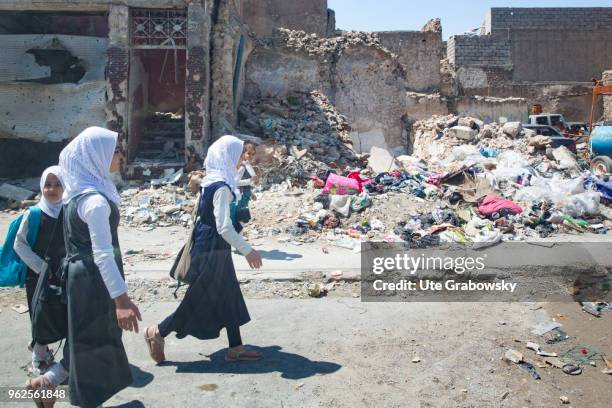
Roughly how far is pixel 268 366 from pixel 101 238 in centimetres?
160

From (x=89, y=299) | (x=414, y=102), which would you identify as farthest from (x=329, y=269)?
(x=414, y=102)

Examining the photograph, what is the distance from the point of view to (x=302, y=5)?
22.1 meters

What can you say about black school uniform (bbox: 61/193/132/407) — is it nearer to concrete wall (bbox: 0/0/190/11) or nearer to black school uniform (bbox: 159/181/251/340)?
black school uniform (bbox: 159/181/251/340)

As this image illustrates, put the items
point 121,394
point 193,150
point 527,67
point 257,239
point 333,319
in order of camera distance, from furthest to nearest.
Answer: point 527,67
point 193,150
point 257,239
point 333,319
point 121,394

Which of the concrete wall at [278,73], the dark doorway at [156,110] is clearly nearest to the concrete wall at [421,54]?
the concrete wall at [278,73]

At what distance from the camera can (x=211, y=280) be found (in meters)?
3.38

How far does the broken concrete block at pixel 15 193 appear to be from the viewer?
9.84 meters

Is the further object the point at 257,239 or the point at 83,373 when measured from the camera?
the point at 257,239

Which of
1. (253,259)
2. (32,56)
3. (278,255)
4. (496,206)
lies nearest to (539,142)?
(496,206)

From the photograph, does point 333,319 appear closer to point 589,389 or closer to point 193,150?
point 589,389

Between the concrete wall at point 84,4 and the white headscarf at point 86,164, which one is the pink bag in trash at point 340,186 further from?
the white headscarf at point 86,164

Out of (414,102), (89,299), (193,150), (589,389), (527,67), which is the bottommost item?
(589,389)

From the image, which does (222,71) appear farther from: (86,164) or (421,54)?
(421,54)

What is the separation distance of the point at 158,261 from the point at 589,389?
4.83m
